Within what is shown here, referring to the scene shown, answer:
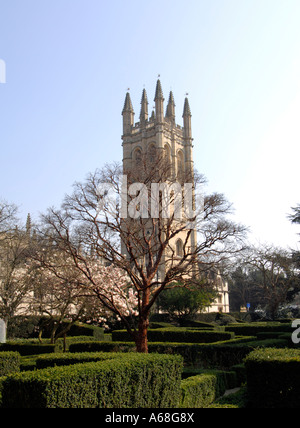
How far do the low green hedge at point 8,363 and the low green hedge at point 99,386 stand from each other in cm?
634

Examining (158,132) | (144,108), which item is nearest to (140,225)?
(158,132)

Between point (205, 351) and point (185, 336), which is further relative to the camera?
point (185, 336)

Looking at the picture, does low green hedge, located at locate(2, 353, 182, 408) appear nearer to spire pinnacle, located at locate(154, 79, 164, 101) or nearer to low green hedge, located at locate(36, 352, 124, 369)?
low green hedge, located at locate(36, 352, 124, 369)

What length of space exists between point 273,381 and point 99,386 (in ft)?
12.3

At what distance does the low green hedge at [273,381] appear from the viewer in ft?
25.6

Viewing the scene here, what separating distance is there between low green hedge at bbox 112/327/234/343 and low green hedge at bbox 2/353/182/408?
13.9 metres

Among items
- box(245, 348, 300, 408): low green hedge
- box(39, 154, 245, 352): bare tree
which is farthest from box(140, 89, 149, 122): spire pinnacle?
box(245, 348, 300, 408): low green hedge

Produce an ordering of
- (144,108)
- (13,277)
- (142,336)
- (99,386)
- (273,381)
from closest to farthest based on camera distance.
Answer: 1. (99,386)
2. (273,381)
3. (142,336)
4. (13,277)
5. (144,108)

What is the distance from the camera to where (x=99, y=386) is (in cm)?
634

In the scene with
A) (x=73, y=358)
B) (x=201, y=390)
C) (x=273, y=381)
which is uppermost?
(x=73, y=358)

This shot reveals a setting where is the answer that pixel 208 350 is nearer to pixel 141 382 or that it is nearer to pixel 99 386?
pixel 141 382

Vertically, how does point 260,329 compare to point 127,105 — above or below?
below

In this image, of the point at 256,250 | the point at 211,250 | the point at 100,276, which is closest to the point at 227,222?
the point at 211,250

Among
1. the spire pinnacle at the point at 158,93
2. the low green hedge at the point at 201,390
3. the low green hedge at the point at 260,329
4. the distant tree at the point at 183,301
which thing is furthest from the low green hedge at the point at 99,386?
the spire pinnacle at the point at 158,93
